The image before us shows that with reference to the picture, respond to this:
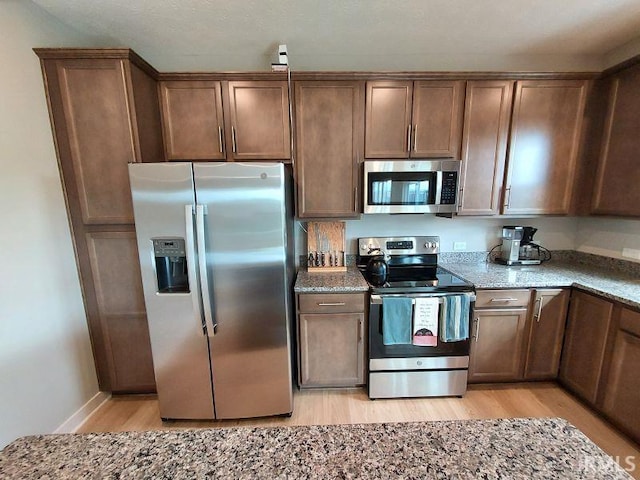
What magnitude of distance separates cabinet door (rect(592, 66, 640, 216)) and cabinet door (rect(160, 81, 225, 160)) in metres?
3.03

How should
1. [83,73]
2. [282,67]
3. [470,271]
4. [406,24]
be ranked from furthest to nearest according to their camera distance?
[470,271], [282,67], [406,24], [83,73]

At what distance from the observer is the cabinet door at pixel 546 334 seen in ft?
6.70

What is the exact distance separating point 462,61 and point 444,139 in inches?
32.9

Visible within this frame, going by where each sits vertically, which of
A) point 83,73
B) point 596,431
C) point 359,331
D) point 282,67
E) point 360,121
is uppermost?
point 282,67

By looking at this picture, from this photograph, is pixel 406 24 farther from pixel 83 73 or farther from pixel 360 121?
pixel 83 73

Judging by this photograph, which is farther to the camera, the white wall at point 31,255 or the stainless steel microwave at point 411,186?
the stainless steel microwave at point 411,186

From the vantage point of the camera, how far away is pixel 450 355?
2043 millimetres

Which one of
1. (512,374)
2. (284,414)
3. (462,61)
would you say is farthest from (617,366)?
(462,61)

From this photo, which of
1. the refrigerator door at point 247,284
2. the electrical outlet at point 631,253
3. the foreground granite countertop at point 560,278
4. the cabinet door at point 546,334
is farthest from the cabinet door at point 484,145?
the refrigerator door at point 247,284

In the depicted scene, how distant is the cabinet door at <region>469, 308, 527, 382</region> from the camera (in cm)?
207

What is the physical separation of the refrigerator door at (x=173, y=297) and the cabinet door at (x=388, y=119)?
140 cm

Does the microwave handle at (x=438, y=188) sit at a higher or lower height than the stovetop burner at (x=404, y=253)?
higher

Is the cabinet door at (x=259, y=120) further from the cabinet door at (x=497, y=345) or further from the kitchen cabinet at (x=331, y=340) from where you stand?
the cabinet door at (x=497, y=345)

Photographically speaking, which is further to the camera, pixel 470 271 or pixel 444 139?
pixel 470 271
